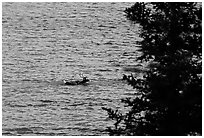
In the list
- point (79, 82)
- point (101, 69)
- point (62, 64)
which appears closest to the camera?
point (79, 82)

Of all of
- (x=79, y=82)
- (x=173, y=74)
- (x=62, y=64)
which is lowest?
(x=79, y=82)

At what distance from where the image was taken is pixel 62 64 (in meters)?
30.9

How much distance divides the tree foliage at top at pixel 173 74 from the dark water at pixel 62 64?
10.2m

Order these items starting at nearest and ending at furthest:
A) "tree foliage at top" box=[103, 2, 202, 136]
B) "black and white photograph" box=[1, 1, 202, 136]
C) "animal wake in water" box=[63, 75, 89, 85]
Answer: "tree foliage at top" box=[103, 2, 202, 136] < "black and white photograph" box=[1, 1, 202, 136] < "animal wake in water" box=[63, 75, 89, 85]

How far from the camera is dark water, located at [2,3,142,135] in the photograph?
67.3 feet

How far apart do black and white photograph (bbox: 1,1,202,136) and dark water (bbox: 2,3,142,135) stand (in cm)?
5

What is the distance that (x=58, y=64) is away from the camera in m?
30.9

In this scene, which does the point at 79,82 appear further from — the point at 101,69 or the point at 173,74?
the point at 173,74

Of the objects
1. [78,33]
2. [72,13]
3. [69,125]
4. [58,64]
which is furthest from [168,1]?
[72,13]

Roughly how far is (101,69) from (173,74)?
21964 millimetres

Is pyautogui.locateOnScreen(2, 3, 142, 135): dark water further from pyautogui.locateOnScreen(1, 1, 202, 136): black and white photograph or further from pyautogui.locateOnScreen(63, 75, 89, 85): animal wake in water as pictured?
pyautogui.locateOnScreen(63, 75, 89, 85): animal wake in water

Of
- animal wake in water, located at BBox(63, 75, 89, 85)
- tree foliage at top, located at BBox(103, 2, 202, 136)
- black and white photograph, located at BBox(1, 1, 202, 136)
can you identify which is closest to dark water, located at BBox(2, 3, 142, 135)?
→ black and white photograph, located at BBox(1, 1, 202, 136)

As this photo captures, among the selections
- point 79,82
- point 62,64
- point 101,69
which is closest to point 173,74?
point 79,82

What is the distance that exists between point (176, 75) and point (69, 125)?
12.8 m
